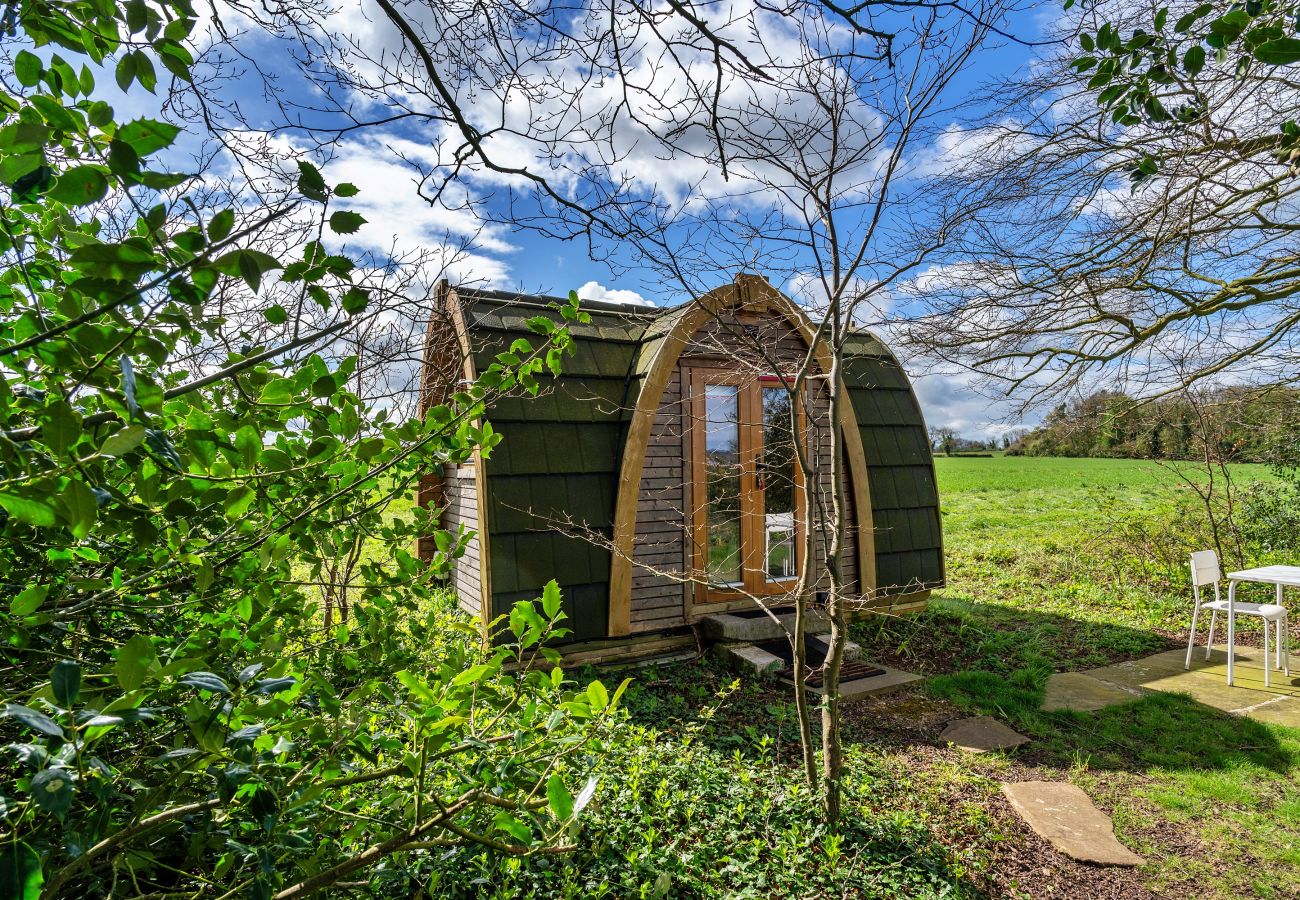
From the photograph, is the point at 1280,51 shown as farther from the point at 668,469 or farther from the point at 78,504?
the point at 668,469

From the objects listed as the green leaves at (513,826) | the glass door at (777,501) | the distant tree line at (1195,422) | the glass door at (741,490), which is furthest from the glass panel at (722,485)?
the green leaves at (513,826)

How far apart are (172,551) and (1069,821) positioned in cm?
430

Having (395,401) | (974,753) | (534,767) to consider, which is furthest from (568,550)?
(534,767)

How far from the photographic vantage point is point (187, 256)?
0.86 m

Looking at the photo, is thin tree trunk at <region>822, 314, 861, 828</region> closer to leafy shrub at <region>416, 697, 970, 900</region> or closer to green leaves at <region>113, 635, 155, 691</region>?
leafy shrub at <region>416, 697, 970, 900</region>

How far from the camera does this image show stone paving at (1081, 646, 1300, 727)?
514 cm

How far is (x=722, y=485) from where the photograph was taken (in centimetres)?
610

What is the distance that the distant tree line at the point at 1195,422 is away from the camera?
270 inches

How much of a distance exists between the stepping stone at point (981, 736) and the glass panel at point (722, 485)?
217 cm

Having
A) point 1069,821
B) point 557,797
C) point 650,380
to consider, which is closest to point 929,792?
point 1069,821

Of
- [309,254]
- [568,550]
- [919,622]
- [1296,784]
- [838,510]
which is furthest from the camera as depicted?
[919,622]

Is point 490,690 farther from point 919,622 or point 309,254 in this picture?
point 919,622

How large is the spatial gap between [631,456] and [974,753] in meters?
3.09

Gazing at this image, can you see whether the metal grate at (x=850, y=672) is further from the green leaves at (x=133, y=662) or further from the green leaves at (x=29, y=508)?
the green leaves at (x=29, y=508)
